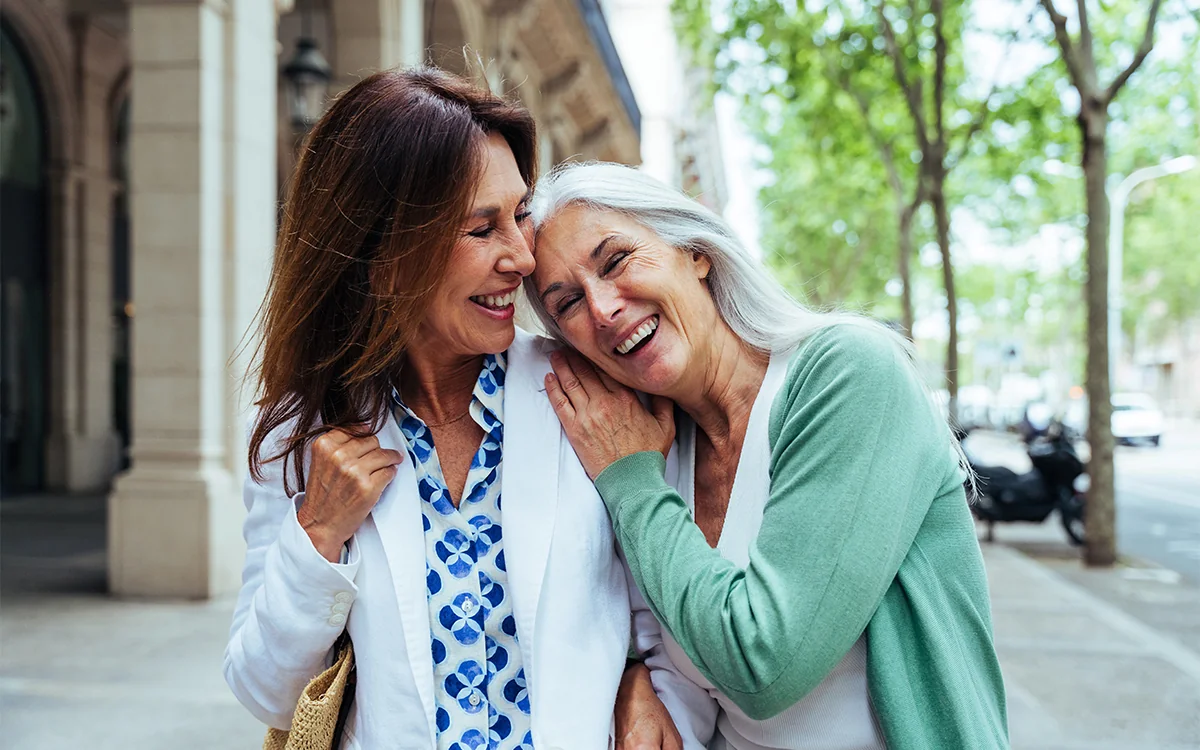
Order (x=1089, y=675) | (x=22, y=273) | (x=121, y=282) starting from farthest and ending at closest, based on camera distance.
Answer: (x=121, y=282)
(x=22, y=273)
(x=1089, y=675)

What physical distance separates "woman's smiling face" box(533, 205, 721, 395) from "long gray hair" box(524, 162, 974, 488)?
0.03 metres

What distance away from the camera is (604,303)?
185 cm

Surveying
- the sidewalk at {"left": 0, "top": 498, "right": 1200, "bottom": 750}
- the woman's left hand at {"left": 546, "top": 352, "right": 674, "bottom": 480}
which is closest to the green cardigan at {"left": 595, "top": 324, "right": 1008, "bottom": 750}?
the woman's left hand at {"left": 546, "top": 352, "right": 674, "bottom": 480}

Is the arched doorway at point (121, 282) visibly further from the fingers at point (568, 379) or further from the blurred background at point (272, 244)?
the fingers at point (568, 379)

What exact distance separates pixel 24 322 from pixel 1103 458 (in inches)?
515

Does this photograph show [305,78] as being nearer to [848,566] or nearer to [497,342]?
[497,342]

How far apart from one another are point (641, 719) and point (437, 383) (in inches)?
28.9

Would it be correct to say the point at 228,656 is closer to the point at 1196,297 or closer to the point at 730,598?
the point at 730,598

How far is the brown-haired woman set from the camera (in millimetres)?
1709

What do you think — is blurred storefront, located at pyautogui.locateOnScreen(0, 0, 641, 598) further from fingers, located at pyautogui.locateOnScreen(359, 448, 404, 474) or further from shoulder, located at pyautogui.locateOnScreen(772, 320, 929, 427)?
shoulder, located at pyautogui.locateOnScreen(772, 320, 929, 427)

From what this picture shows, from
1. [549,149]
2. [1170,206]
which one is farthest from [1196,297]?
[549,149]

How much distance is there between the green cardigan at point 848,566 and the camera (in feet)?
5.08

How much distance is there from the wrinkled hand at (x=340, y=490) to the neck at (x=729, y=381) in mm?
572

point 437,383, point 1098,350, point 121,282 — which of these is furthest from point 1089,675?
point 121,282
